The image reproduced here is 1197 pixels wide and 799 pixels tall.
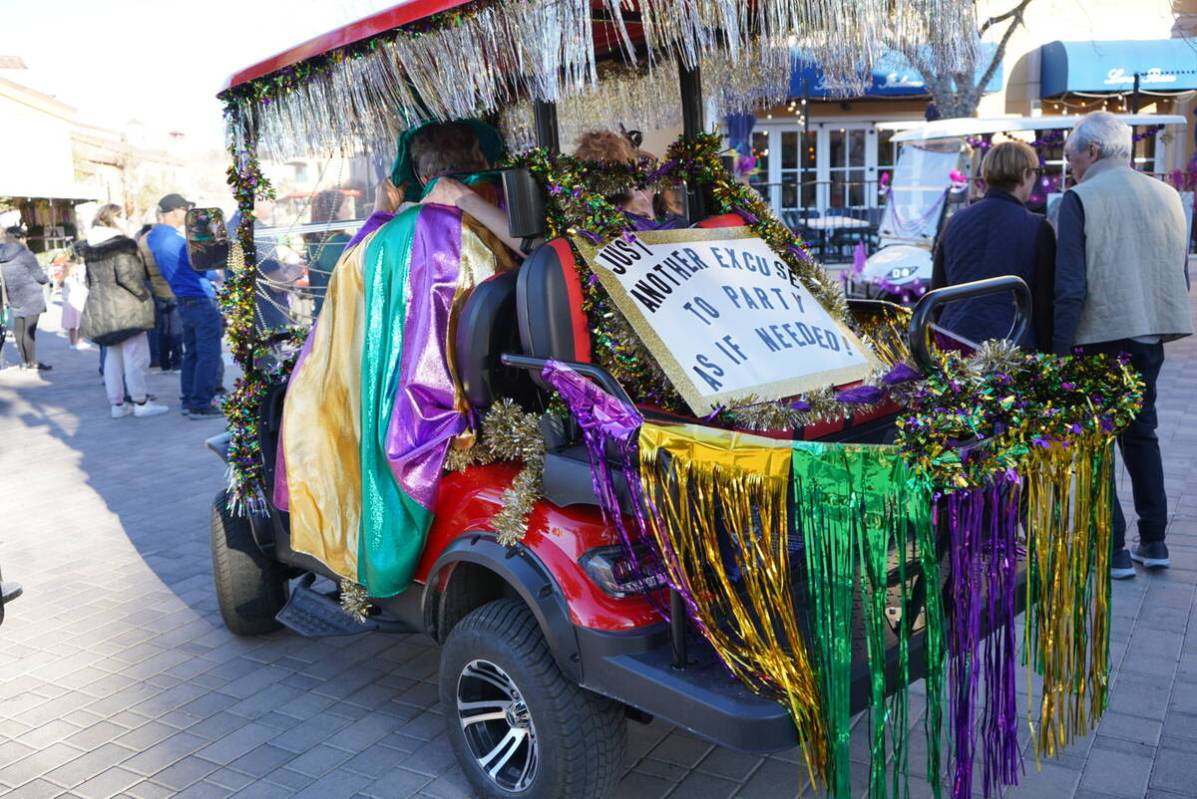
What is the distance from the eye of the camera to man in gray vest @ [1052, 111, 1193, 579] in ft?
12.8

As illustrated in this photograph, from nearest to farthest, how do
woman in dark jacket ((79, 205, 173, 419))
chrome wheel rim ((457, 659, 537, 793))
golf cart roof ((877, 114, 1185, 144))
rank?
chrome wheel rim ((457, 659, 537, 793)) → woman in dark jacket ((79, 205, 173, 419)) → golf cart roof ((877, 114, 1185, 144))

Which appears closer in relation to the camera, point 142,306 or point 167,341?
point 142,306

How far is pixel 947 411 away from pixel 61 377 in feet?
38.5

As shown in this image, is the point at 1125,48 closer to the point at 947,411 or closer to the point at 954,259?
the point at 954,259

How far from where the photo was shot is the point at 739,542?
2.22 meters

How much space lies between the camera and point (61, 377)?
37.5ft

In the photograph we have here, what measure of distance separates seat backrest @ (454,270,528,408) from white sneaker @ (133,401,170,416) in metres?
7.05

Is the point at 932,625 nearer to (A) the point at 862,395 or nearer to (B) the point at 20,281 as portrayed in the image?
(A) the point at 862,395

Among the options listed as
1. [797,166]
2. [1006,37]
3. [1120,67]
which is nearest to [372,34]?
[1006,37]

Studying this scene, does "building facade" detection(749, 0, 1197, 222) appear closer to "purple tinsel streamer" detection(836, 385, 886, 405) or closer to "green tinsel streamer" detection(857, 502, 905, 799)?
"purple tinsel streamer" detection(836, 385, 886, 405)

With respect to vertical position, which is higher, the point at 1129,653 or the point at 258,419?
the point at 258,419

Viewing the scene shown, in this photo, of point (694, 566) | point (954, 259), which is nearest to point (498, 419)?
point (694, 566)

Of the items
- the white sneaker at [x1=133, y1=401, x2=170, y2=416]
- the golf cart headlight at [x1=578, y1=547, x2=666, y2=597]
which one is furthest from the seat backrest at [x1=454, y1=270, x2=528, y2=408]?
the white sneaker at [x1=133, y1=401, x2=170, y2=416]

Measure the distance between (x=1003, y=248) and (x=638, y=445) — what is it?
2527mm
